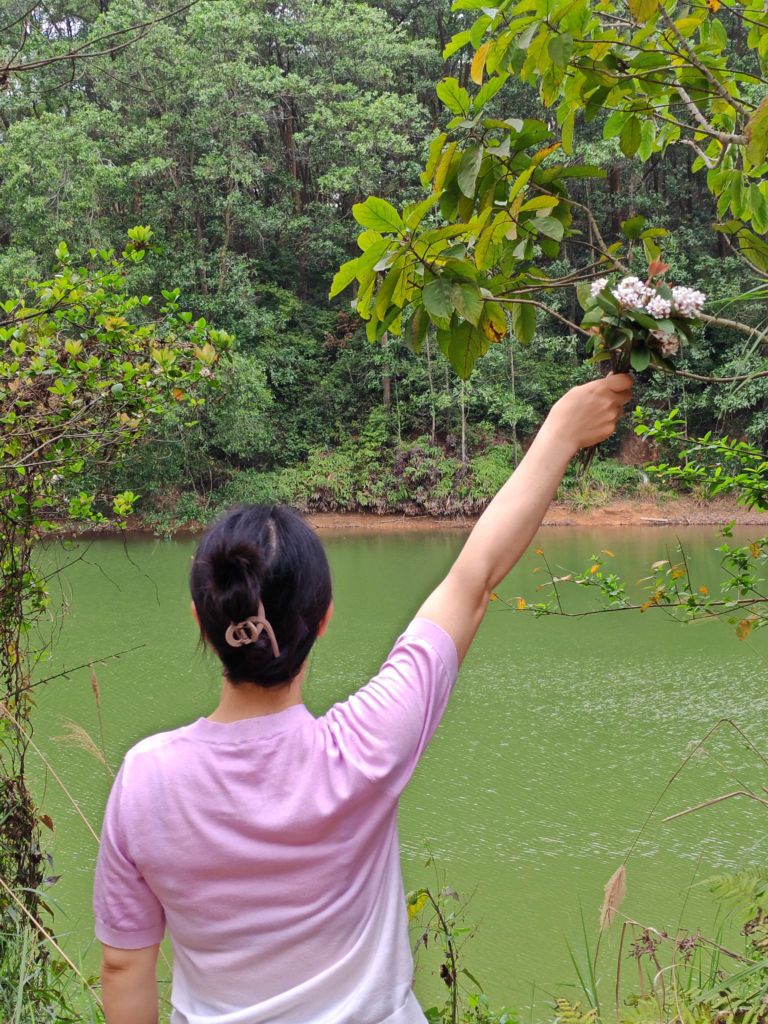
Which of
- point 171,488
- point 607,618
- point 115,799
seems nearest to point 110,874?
point 115,799

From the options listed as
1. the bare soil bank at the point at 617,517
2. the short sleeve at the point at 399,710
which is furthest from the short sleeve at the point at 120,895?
the bare soil bank at the point at 617,517

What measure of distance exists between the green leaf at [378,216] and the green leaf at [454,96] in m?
0.27

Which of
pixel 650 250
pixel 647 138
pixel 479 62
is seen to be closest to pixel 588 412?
pixel 650 250

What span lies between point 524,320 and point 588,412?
61cm

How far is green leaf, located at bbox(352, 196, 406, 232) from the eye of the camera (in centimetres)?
123

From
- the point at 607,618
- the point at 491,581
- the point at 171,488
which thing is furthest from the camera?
the point at 171,488

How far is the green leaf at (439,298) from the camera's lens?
1248 mm

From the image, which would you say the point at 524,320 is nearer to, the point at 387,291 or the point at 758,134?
the point at 387,291

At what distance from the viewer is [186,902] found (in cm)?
74

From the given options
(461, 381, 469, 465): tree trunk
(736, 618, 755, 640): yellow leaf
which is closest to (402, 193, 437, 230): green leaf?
(736, 618, 755, 640): yellow leaf

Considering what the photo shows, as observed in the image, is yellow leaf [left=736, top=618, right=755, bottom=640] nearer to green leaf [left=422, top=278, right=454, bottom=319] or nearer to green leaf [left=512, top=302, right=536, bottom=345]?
green leaf [left=512, top=302, right=536, bottom=345]

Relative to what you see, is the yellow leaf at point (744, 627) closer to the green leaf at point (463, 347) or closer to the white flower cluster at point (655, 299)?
the green leaf at point (463, 347)

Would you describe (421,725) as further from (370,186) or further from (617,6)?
(370,186)

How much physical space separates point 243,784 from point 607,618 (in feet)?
29.3
